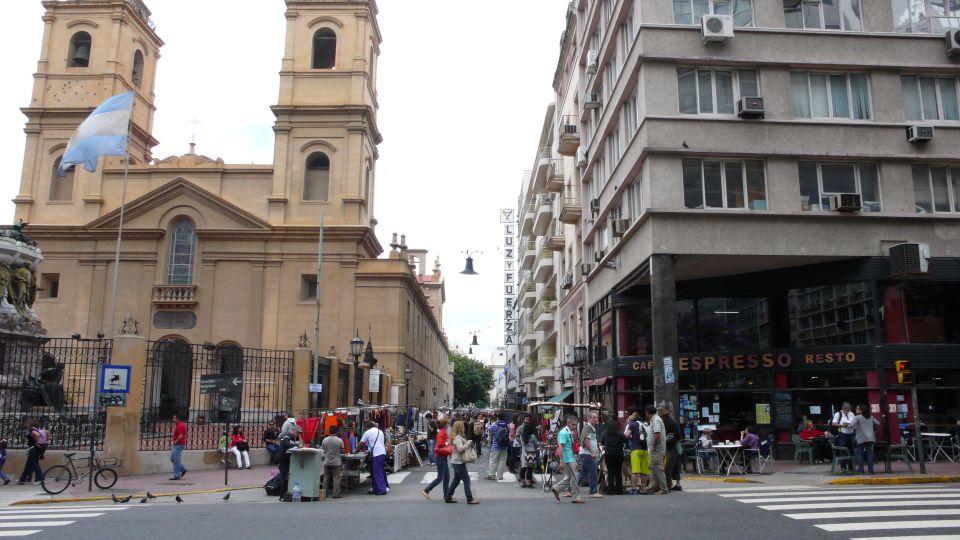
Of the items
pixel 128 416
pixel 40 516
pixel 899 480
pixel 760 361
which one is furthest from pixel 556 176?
pixel 40 516

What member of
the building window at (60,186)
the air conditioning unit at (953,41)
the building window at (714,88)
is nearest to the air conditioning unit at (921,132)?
the air conditioning unit at (953,41)

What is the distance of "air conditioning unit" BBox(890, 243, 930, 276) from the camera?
20.3 meters

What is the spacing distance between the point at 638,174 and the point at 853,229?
20.9 ft

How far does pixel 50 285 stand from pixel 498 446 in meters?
40.3

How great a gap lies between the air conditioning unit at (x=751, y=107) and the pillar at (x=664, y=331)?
15.4 ft

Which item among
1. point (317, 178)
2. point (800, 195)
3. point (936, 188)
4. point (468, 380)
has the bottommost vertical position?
point (468, 380)

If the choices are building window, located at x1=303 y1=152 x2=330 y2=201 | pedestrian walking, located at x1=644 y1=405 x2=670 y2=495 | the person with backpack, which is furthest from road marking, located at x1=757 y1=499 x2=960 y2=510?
building window, located at x1=303 y1=152 x2=330 y2=201

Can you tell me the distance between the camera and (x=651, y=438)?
14.9 metres

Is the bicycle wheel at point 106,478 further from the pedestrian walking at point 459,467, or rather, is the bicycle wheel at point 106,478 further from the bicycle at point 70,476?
the pedestrian walking at point 459,467

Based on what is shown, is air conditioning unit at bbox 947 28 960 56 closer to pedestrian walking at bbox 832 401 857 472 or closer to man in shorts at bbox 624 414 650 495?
pedestrian walking at bbox 832 401 857 472

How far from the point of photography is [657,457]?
14852 millimetres

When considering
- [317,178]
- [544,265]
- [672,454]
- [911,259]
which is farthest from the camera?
[544,265]

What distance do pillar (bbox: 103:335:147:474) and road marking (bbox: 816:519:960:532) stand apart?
15426 millimetres

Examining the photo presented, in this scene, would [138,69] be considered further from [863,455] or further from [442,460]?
[863,455]
